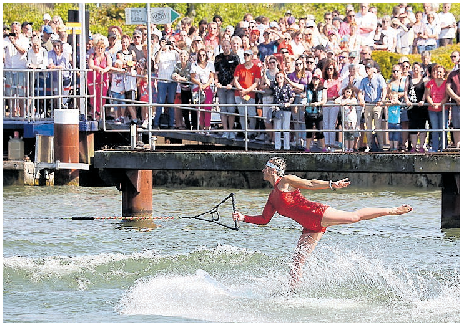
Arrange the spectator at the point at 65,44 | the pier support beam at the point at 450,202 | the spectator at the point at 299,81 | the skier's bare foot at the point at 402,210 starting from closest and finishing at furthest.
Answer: the skier's bare foot at the point at 402,210, the pier support beam at the point at 450,202, the spectator at the point at 299,81, the spectator at the point at 65,44

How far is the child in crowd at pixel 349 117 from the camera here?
20.8 metres

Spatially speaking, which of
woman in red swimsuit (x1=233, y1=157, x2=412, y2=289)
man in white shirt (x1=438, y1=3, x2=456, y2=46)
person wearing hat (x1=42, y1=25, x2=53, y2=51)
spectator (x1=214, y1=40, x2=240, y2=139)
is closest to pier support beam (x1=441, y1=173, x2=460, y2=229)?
spectator (x1=214, y1=40, x2=240, y2=139)

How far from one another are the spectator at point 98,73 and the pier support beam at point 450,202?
23.1ft

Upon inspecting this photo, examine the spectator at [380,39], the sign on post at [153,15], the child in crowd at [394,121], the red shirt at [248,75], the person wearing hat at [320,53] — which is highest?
the sign on post at [153,15]

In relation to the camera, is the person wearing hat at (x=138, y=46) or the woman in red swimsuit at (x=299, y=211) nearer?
the woman in red swimsuit at (x=299, y=211)

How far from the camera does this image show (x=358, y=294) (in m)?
16.0

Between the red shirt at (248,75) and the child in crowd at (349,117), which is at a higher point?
the red shirt at (248,75)

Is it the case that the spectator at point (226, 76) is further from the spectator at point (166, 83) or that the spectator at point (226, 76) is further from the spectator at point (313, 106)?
the spectator at point (313, 106)

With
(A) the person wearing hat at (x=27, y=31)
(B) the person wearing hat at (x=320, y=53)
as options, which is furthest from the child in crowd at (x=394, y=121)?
(A) the person wearing hat at (x=27, y=31)

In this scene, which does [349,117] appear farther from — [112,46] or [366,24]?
[366,24]

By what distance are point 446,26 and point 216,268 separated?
40.0 ft

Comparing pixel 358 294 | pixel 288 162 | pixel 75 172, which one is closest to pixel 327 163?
pixel 288 162

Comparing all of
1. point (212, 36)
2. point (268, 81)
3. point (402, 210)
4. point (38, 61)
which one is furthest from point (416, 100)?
point (38, 61)

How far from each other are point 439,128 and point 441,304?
5993 mm
